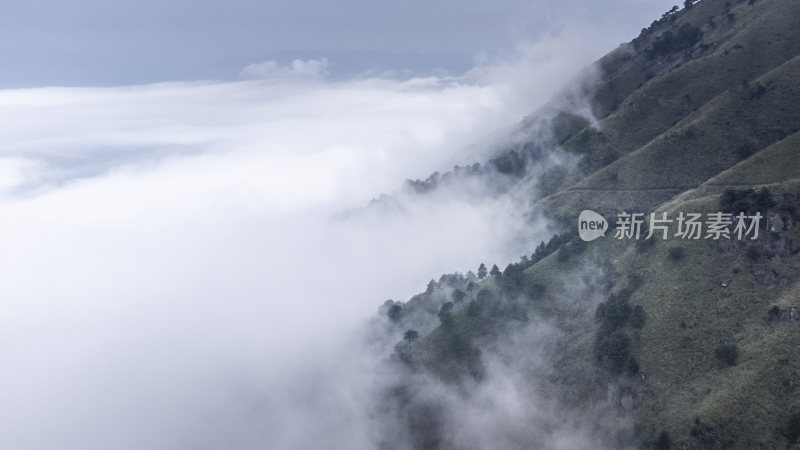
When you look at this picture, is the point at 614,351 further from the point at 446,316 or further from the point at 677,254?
the point at 446,316

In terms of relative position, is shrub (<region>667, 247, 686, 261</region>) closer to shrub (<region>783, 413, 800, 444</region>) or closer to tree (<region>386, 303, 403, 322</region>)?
shrub (<region>783, 413, 800, 444</region>)

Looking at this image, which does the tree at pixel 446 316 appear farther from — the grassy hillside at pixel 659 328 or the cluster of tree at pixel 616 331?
the cluster of tree at pixel 616 331

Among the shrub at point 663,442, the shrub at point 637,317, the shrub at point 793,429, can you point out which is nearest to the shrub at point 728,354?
the shrub at point 793,429

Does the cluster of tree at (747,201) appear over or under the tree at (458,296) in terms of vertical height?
over

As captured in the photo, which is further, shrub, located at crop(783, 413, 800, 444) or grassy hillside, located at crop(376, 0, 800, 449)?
grassy hillside, located at crop(376, 0, 800, 449)

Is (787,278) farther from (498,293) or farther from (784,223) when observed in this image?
(498,293)

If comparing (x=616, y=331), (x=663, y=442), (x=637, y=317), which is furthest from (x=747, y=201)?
(x=663, y=442)

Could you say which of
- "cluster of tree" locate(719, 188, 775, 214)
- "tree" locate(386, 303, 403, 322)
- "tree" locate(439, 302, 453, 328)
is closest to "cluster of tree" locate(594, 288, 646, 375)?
"cluster of tree" locate(719, 188, 775, 214)

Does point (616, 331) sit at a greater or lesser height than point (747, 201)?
lesser

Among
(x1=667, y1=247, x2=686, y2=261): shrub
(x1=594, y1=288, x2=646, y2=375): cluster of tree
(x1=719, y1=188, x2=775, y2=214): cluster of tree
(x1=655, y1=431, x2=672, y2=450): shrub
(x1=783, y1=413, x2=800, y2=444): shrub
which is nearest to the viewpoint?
(x1=783, y1=413, x2=800, y2=444): shrub
